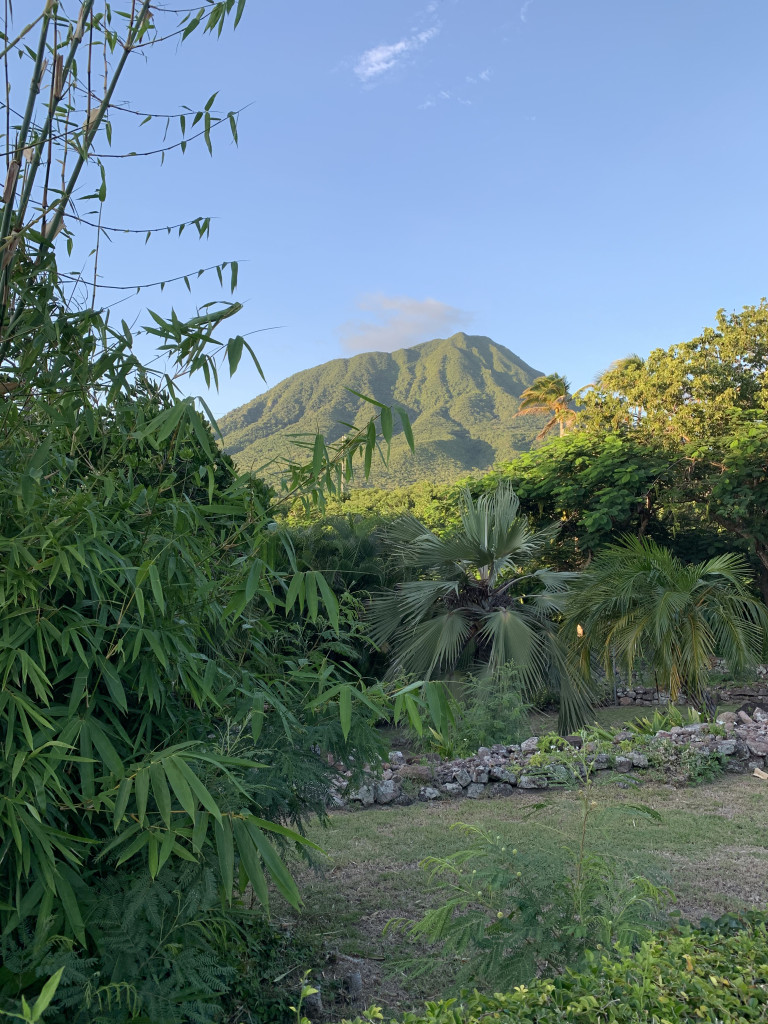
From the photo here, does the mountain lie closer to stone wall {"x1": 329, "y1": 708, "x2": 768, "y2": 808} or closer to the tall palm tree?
the tall palm tree

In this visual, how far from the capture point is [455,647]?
8281 millimetres

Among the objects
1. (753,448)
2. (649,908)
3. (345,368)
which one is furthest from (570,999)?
(345,368)

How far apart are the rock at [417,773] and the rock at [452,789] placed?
0.60ft

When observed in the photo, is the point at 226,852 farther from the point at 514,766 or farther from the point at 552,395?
the point at 552,395

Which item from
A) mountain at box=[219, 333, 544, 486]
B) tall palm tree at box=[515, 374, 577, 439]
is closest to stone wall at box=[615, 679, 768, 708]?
tall palm tree at box=[515, 374, 577, 439]

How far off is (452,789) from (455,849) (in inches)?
69.9

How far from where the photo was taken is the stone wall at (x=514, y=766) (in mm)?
5918

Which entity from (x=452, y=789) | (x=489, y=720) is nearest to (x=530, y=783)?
(x=452, y=789)

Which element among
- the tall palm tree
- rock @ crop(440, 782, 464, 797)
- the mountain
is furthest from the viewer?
the mountain

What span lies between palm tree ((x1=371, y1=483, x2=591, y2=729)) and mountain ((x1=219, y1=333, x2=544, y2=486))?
17356 mm

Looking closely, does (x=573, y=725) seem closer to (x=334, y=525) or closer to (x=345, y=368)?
(x=334, y=525)

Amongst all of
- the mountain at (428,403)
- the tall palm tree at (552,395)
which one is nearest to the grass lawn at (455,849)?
the tall palm tree at (552,395)

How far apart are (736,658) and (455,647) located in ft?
9.54

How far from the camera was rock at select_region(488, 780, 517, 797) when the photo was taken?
5.94 meters
